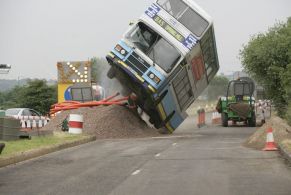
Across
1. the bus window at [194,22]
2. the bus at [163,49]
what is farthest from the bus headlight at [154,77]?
the bus window at [194,22]

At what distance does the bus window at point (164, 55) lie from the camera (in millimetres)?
21391

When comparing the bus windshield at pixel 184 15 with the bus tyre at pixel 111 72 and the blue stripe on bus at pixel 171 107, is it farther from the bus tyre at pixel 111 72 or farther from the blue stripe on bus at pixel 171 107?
the bus tyre at pixel 111 72

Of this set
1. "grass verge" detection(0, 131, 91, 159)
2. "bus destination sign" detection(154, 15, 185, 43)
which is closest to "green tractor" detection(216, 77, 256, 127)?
"bus destination sign" detection(154, 15, 185, 43)

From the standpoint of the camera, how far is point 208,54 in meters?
23.3

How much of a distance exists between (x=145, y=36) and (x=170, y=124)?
4717 millimetres

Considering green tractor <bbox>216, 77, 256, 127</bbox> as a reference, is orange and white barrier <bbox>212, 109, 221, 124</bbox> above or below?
below

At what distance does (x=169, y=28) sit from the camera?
852 inches

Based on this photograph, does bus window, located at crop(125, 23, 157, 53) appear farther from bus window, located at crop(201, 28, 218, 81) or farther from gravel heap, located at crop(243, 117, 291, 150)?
gravel heap, located at crop(243, 117, 291, 150)

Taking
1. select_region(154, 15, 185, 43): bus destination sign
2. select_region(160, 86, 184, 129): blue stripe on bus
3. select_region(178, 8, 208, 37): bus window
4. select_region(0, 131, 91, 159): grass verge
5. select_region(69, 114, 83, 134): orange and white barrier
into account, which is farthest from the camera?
select_region(160, 86, 184, 129): blue stripe on bus

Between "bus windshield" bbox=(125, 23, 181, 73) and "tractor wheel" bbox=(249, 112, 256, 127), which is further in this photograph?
"tractor wheel" bbox=(249, 112, 256, 127)

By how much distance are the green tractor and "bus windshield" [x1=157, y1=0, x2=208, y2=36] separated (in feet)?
33.9

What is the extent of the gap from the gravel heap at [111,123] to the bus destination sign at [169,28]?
439cm

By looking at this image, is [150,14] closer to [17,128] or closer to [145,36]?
[145,36]

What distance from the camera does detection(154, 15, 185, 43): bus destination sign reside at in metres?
21.6
